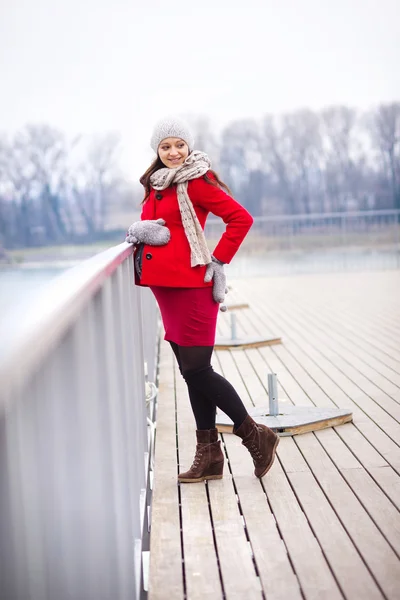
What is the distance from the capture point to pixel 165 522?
2504 millimetres

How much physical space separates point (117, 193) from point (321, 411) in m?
29.5

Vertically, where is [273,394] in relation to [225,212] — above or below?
below

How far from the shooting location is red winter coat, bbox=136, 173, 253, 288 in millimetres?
2590

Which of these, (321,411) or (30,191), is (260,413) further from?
(30,191)

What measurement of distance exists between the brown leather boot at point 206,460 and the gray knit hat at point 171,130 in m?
0.88

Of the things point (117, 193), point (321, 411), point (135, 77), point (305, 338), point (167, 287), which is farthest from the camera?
point (135, 77)

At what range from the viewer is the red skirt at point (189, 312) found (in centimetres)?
262

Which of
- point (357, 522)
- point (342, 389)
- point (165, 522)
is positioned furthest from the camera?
point (342, 389)

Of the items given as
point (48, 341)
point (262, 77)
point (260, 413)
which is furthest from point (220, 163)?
point (48, 341)

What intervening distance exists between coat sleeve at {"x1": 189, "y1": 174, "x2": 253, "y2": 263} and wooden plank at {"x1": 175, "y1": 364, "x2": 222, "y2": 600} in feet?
2.33

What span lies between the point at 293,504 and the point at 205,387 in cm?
43

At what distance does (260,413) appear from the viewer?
3703 mm

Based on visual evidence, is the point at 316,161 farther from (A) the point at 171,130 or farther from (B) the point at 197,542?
(B) the point at 197,542

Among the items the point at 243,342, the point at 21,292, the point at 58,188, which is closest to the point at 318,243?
the point at 243,342
